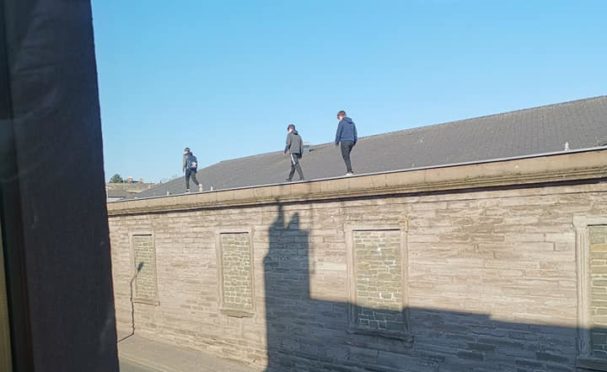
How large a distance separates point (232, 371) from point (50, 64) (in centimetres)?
1192

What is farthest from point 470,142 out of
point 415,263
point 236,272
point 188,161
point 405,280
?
point 188,161

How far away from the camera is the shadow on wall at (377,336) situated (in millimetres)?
7551

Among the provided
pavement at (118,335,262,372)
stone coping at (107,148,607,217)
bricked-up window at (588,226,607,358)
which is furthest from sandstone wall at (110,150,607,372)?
pavement at (118,335,262,372)

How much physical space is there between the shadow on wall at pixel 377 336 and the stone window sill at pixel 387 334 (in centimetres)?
2

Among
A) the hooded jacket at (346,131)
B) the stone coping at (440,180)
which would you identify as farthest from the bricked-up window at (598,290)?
the hooded jacket at (346,131)

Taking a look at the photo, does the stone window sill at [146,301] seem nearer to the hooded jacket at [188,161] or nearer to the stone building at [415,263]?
the stone building at [415,263]

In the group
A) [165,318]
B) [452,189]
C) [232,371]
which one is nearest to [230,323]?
[232,371]

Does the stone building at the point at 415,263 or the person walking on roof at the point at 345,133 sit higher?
the person walking on roof at the point at 345,133

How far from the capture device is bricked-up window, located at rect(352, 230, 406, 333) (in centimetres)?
909

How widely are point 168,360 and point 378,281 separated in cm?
706

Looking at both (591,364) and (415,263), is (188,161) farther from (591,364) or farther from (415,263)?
(591,364)

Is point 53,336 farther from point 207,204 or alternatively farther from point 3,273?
point 207,204

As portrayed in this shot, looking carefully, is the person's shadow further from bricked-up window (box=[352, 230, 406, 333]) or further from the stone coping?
bricked-up window (box=[352, 230, 406, 333])

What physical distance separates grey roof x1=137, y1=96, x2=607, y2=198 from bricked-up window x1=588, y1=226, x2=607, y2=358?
3.84 metres
